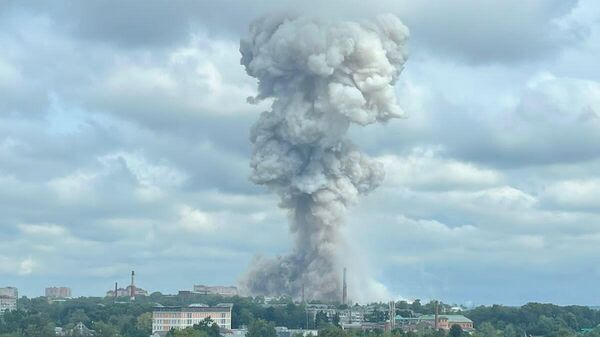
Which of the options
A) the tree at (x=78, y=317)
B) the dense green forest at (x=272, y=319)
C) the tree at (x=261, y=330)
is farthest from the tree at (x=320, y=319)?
the tree at (x=78, y=317)

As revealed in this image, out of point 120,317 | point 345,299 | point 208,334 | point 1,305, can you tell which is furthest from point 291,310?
point 1,305

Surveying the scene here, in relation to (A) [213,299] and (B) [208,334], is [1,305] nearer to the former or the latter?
(A) [213,299]

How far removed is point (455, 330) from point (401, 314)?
75.6 feet

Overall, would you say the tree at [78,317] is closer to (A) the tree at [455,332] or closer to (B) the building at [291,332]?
(B) the building at [291,332]

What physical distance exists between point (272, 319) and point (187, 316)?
6170 millimetres

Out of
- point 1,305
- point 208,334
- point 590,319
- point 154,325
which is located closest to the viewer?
point 208,334

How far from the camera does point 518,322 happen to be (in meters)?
106

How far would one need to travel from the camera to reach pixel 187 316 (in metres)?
103

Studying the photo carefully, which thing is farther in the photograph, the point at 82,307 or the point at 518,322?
the point at 82,307

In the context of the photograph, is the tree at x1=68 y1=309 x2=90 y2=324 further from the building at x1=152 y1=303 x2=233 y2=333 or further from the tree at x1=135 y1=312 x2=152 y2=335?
the building at x1=152 y1=303 x2=233 y2=333

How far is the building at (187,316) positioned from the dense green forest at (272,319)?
835 mm

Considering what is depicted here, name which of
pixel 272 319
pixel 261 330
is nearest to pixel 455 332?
pixel 261 330

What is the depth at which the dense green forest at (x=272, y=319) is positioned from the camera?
88188 millimetres

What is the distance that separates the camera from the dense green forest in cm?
8819
